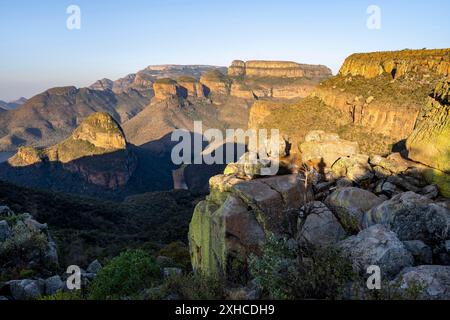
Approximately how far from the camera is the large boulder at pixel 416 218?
40.4ft

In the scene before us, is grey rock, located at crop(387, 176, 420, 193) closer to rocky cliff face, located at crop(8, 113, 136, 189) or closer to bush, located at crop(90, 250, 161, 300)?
bush, located at crop(90, 250, 161, 300)

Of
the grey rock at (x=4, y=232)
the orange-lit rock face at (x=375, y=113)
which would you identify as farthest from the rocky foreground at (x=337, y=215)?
the orange-lit rock face at (x=375, y=113)

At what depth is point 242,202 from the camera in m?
16.9

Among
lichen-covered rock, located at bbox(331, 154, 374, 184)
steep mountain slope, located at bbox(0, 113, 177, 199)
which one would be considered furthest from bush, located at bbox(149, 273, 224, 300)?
steep mountain slope, located at bbox(0, 113, 177, 199)

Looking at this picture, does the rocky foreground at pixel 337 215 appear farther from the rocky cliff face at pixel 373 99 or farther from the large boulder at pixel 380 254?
the rocky cliff face at pixel 373 99

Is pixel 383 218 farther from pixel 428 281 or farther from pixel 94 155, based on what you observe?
pixel 94 155

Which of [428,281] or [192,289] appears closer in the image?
[428,281]

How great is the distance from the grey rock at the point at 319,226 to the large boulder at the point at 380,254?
3.00 metres

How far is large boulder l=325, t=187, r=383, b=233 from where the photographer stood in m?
15.0

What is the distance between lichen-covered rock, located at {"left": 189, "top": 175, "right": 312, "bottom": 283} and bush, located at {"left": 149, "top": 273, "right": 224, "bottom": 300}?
3353mm

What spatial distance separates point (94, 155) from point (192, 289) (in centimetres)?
18191

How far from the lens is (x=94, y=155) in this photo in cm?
18038

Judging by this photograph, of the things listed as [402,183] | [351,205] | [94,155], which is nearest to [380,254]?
[351,205]

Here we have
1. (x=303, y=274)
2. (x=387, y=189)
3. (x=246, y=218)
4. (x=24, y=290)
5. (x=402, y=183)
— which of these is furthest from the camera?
(x=402, y=183)
